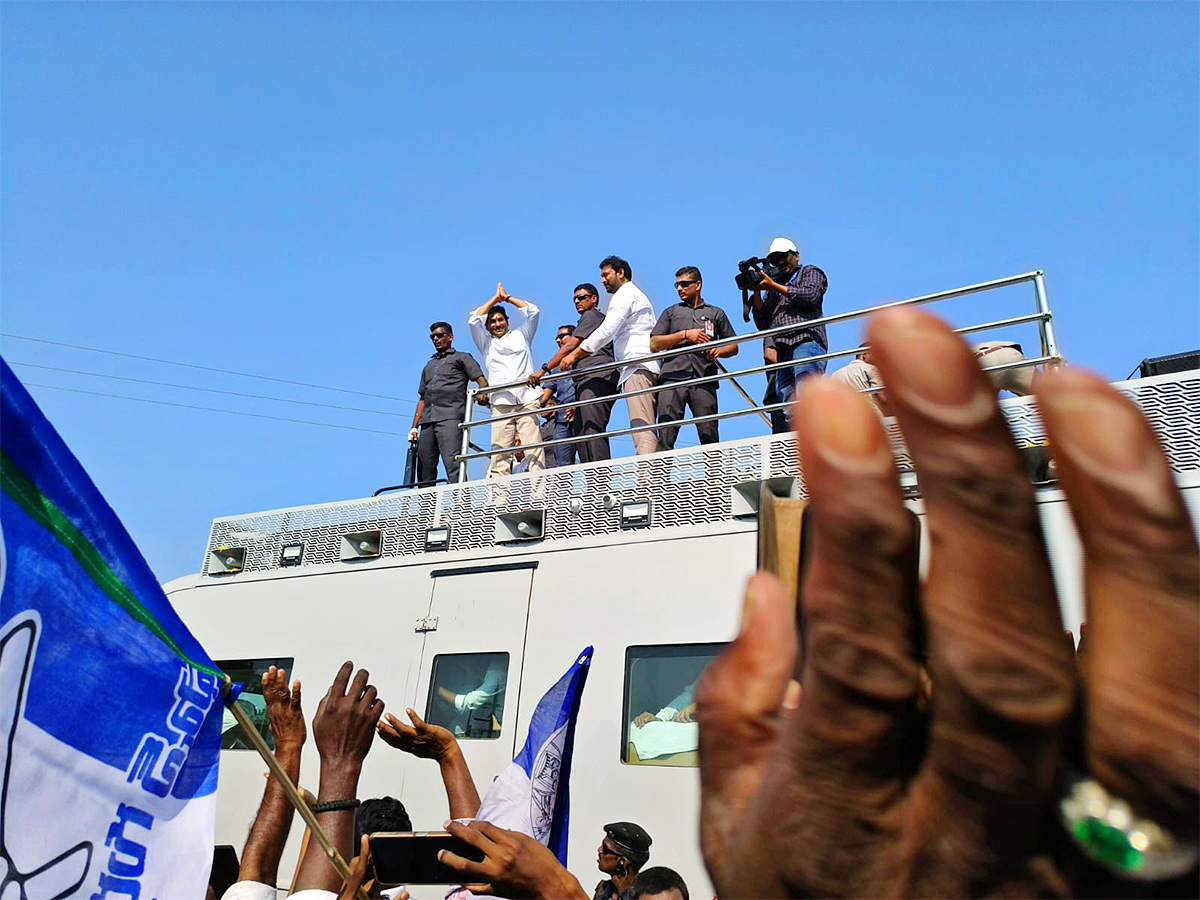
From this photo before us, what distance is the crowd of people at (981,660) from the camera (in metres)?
0.62

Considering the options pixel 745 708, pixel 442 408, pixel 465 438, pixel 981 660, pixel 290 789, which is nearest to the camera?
pixel 981 660

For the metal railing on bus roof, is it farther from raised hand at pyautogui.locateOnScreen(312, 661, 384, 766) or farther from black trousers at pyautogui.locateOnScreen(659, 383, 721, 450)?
raised hand at pyautogui.locateOnScreen(312, 661, 384, 766)

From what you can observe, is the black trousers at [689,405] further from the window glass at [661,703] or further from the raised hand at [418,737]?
the raised hand at [418,737]

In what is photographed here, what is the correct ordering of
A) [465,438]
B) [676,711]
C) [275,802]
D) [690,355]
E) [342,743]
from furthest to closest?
[465,438] < [690,355] < [676,711] < [275,802] < [342,743]

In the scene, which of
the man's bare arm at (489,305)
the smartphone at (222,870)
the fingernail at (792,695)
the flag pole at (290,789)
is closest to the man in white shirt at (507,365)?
the man's bare arm at (489,305)

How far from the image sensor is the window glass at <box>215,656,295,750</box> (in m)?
6.96

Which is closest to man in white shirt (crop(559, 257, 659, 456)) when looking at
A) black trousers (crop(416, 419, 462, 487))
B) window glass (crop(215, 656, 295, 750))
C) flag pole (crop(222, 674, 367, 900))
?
black trousers (crop(416, 419, 462, 487))

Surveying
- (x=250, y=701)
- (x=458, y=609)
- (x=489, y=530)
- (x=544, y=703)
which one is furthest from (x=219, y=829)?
(x=544, y=703)

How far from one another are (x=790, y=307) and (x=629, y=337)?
1.34m

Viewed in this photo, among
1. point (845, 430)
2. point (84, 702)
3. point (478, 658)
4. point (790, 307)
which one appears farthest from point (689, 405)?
point (845, 430)

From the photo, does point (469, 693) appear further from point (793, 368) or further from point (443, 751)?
point (793, 368)

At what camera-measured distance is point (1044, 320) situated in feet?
17.3

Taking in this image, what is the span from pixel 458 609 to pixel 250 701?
2.18 m

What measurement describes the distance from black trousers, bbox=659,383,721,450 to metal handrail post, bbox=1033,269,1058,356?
86.5 inches
